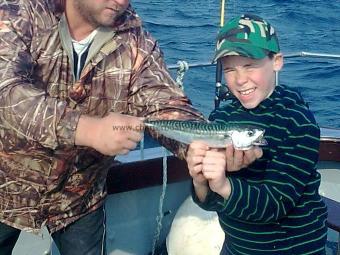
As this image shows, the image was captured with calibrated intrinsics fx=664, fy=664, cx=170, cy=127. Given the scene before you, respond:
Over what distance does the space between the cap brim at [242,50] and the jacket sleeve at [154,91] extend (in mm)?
503

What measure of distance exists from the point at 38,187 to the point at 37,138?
2.29 ft

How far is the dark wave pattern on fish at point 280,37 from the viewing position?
34.2 feet

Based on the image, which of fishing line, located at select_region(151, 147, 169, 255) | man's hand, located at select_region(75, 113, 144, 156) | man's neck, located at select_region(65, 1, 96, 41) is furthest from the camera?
fishing line, located at select_region(151, 147, 169, 255)

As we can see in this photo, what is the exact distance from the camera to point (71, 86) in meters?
3.19

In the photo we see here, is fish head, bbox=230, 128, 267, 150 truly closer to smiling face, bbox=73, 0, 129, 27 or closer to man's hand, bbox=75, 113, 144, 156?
man's hand, bbox=75, 113, 144, 156

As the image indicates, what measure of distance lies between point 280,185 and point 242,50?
0.58 meters

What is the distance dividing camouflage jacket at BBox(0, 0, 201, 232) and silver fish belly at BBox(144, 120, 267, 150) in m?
0.23

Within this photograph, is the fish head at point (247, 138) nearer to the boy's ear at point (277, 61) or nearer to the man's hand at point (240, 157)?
the man's hand at point (240, 157)

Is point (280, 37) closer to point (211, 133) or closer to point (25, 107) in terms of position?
point (211, 133)

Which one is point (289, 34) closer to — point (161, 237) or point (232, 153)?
point (161, 237)

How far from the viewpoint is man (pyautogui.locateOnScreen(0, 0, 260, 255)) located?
10.1 ft

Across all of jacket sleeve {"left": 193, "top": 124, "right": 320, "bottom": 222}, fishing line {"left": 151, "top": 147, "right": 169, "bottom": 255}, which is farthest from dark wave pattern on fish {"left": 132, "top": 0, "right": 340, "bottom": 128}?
jacket sleeve {"left": 193, "top": 124, "right": 320, "bottom": 222}

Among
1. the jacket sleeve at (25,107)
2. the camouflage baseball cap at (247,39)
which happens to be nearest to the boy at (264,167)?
the camouflage baseball cap at (247,39)

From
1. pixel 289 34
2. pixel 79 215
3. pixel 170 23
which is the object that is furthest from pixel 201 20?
pixel 79 215
